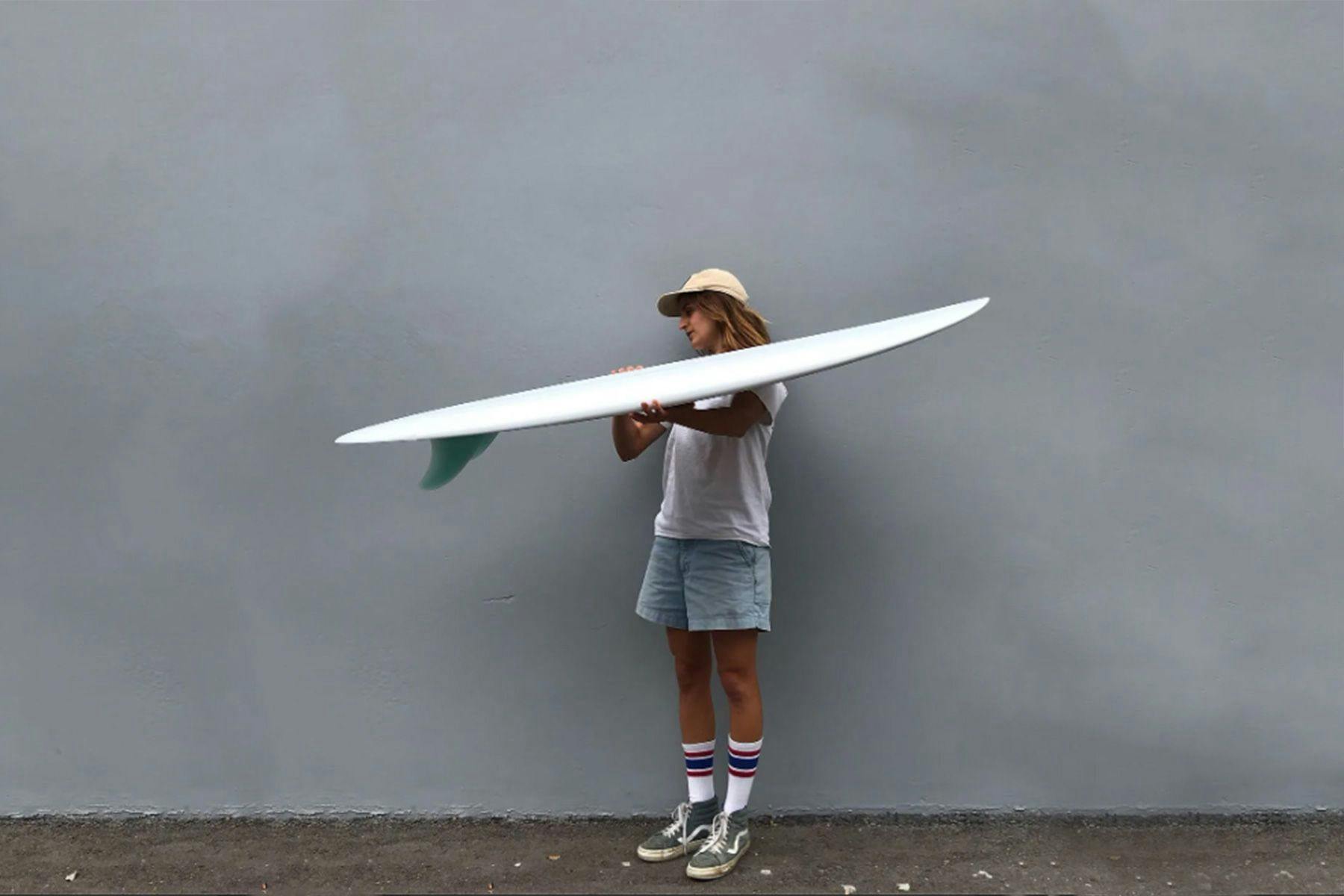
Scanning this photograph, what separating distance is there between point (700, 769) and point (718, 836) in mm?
166

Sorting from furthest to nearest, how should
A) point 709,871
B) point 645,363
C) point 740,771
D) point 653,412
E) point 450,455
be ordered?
1. point 645,363
2. point 740,771
3. point 709,871
4. point 450,455
5. point 653,412

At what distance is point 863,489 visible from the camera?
2893 mm

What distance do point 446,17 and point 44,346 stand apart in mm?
1303

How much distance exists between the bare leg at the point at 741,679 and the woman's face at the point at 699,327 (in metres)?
0.66

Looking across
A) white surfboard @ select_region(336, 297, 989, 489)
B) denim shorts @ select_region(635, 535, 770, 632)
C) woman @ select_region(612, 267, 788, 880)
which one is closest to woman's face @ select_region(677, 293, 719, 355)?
woman @ select_region(612, 267, 788, 880)

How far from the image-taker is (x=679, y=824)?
2816 millimetres

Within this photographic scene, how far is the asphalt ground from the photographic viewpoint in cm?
265

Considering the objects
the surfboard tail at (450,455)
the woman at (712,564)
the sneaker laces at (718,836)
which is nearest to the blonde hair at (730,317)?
the woman at (712,564)

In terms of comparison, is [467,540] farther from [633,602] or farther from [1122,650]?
[1122,650]

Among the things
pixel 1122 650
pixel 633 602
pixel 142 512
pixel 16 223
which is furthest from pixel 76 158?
pixel 1122 650

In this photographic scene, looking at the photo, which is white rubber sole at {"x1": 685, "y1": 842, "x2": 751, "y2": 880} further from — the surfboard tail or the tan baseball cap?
the tan baseball cap

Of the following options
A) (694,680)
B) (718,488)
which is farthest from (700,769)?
(718,488)

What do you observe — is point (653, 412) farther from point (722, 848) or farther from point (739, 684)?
point (722, 848)

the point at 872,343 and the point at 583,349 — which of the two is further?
the point at 583,349
